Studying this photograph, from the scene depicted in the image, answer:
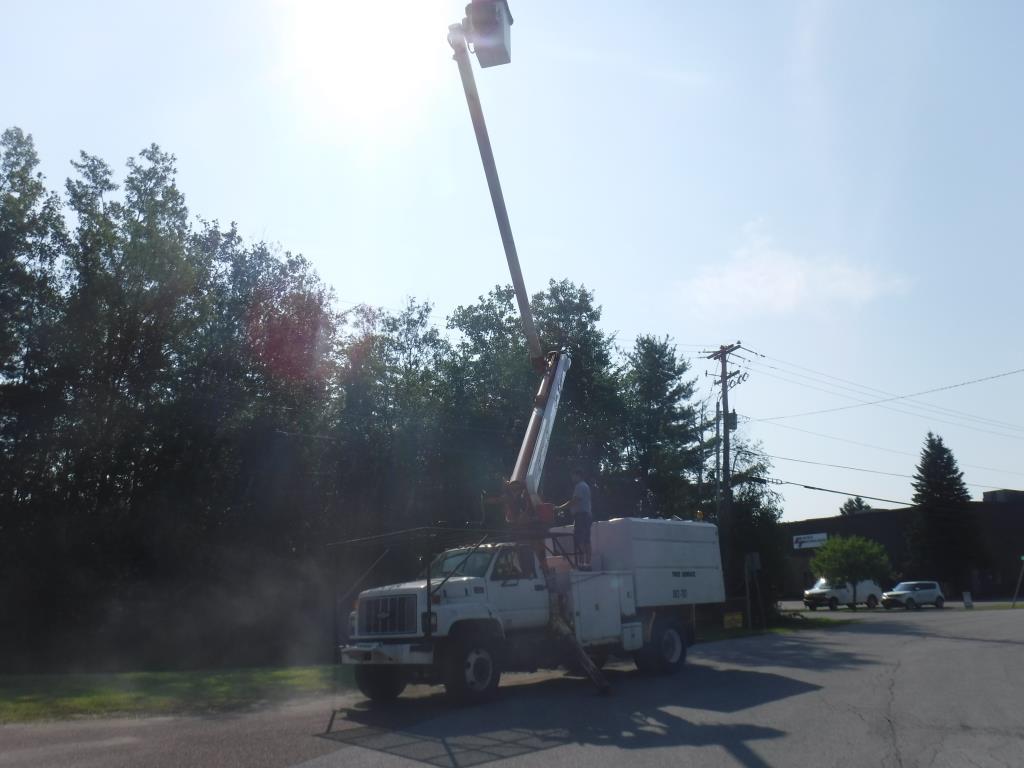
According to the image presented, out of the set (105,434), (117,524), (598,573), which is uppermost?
(105,434)

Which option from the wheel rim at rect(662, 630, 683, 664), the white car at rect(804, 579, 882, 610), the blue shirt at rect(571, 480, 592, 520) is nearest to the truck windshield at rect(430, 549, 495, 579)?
the blue shirt at rect(571, 480, 592, 520)

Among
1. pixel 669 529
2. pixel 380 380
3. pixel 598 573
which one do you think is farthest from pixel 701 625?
pixel 598 573

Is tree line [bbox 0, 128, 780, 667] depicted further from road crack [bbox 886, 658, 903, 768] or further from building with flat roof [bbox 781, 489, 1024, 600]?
building with flat roof [bbox 781, 489, 1024, 600]

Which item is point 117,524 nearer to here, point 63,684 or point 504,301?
point 63,684

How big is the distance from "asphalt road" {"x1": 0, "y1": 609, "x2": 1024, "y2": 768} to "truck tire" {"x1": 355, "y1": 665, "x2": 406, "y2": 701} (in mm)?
337

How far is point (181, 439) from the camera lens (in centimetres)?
2936

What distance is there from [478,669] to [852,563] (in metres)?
46.6

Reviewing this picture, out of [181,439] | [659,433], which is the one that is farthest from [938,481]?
[181,439]

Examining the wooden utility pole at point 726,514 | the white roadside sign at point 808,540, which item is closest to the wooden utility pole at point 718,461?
the wooden utility pole at point 726,514

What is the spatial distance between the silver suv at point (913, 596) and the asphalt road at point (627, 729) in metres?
39.7

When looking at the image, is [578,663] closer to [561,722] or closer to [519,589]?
[519,589]

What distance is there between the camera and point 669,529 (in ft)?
57.9

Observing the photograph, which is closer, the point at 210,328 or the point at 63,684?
the point at 63,684

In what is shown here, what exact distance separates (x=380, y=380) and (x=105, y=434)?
→ 10.7 meters
